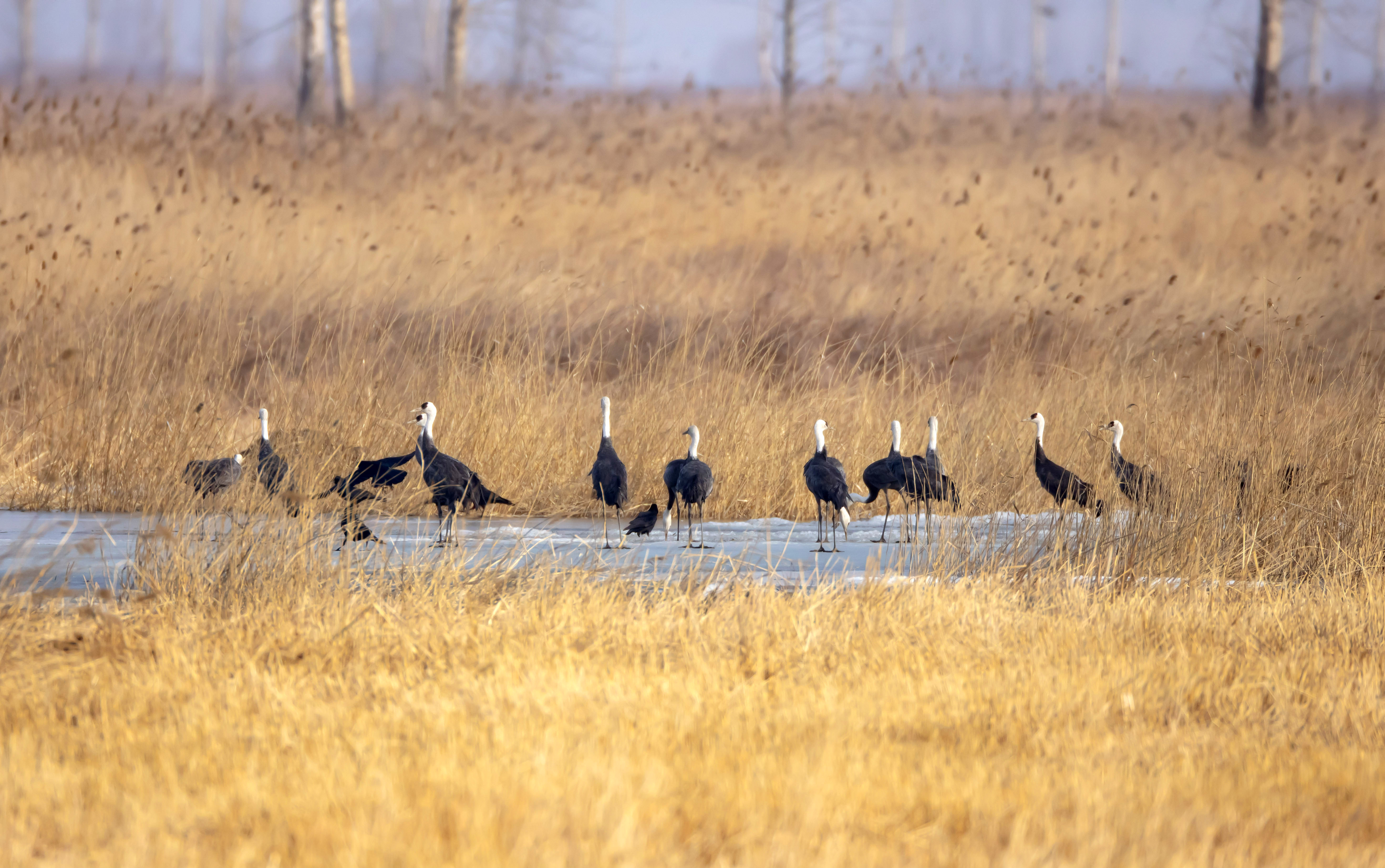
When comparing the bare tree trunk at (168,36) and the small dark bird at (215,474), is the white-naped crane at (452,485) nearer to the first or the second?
the small dark bird at (215,474)

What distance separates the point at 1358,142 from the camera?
23641mm

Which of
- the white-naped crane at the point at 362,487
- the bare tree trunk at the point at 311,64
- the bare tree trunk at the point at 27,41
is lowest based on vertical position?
the white-naped crane at the point at 362,487

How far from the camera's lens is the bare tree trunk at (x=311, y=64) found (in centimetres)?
2216

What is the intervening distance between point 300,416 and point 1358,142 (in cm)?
2057

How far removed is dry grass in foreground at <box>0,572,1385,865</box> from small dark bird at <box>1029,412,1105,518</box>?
1959mm

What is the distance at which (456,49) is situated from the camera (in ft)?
85.0

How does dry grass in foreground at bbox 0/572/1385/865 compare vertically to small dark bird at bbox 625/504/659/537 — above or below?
below

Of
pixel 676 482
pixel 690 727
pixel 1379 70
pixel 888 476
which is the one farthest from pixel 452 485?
pixel 1379 70

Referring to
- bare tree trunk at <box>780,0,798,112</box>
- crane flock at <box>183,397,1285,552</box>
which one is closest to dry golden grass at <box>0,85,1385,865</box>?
crane flock at <box>183,397,1285,552</box>

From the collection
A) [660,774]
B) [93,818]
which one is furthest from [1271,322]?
[93,818]

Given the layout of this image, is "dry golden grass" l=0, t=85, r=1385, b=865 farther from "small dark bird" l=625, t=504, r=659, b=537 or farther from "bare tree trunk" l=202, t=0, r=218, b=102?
"bare tree trunk" l=202, t=0, r=218, b=102

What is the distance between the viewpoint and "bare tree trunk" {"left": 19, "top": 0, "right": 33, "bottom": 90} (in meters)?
50.6

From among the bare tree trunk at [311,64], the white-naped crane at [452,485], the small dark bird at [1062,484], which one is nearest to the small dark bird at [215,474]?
the white-naped crane at [452,485]

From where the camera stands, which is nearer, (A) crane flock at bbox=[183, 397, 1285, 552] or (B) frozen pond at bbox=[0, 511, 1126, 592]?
(B) frozen pond at bbox=[0, 511, 1126, 592]
